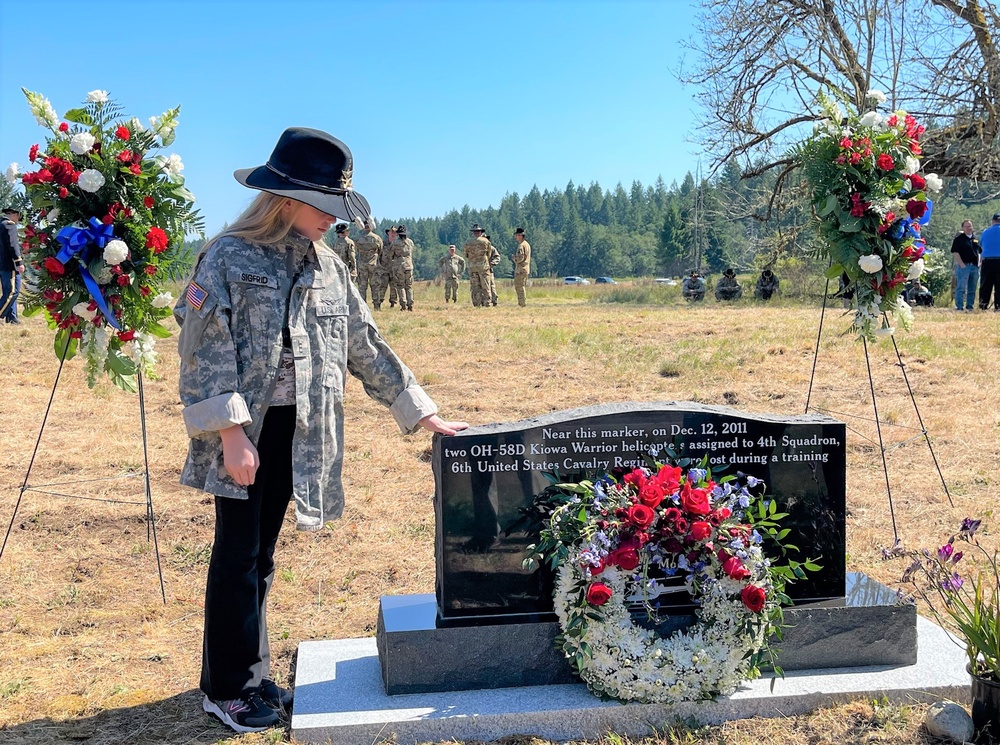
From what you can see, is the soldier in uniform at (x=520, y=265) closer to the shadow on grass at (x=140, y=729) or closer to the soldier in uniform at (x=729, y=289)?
the soldier in uniform at (x=729, y=289)

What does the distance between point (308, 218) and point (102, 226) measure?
1.92m

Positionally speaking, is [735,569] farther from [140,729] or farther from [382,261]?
[382,261]

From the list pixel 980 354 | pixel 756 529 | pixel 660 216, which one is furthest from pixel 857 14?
pixel 660 216

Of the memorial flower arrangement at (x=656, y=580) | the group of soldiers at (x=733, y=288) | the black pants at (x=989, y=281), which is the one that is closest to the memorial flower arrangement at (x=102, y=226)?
the memorial flower arrangement at (x=656, y=580)

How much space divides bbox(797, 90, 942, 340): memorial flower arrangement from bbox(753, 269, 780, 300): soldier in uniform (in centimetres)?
2057

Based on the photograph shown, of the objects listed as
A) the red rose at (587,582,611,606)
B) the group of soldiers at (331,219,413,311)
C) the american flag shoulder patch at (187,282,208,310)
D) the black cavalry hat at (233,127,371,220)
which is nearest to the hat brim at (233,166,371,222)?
the black cavalry hat at (233,127,371,220)

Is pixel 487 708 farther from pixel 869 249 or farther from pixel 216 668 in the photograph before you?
pixel 869 249

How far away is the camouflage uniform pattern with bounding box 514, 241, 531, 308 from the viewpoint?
2477cm

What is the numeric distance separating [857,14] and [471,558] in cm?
1837

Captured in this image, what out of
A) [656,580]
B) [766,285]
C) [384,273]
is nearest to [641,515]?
[656,580]

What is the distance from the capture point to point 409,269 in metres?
23.7

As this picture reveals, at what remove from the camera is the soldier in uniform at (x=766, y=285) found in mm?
25875

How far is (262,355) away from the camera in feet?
11.1

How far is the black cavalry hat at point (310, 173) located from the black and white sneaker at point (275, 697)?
190 centimetres
